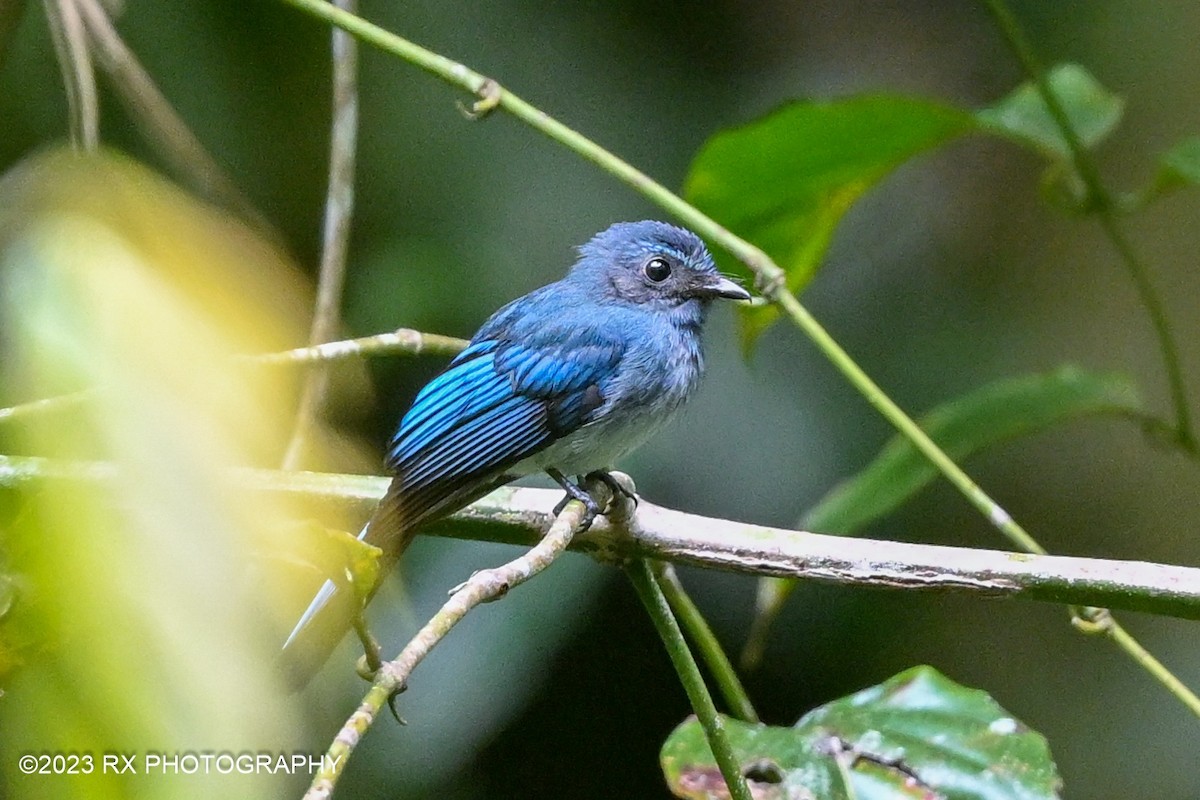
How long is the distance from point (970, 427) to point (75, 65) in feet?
6.42

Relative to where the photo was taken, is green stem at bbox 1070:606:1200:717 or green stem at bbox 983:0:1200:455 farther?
green stem at bbox 983:0:1200:455

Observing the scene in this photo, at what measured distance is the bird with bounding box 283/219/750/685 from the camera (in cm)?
208

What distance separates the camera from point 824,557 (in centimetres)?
178

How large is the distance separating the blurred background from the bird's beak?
945mm

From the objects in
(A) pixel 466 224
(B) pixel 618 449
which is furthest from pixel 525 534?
(A) pixel 466 224

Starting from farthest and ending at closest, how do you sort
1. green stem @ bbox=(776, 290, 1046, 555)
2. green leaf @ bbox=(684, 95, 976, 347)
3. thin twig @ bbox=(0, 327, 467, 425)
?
green leaf @ bbox=(684, 95, 976, 347) < green stem @ bbox=(776, 290, 1046, 555) < thin twig @ bbox=(0, 327, 467, 425)

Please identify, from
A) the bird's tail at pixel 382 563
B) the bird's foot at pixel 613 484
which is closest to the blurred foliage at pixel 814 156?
the bird's foot at pixel 613 484

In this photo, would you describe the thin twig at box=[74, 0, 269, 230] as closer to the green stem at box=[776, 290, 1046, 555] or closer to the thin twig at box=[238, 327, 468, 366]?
the thin twig at box=[238, 327, 468, 366]

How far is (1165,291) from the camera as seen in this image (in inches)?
205

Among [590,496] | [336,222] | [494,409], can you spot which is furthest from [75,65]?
[590,496]

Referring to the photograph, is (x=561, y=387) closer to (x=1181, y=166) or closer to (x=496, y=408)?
(x=496, y=408)

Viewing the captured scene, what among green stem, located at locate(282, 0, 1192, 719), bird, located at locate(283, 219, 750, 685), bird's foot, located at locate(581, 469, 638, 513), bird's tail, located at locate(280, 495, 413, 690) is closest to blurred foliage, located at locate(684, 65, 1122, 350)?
bird, located at locate(283, 219, 750, 685)

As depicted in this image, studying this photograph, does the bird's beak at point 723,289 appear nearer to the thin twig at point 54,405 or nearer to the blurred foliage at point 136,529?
the blurred foliage at point 136,529

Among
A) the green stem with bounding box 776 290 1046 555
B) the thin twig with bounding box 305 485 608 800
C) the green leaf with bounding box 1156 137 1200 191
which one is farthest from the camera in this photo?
the green leaf with bounding box 1156 137 1200 191
